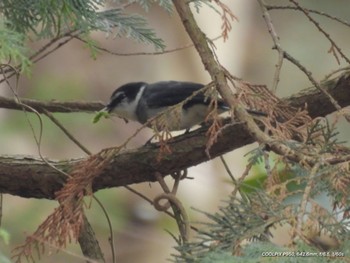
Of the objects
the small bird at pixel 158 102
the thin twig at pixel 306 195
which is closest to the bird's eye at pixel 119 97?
the small bird at pixel 158 102

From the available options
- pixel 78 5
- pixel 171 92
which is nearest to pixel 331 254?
pixel 78 5

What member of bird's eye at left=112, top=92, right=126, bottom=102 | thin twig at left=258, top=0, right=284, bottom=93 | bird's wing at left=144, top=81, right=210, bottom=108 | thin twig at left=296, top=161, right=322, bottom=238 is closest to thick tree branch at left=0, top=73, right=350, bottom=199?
thin twig at left=258, top=0, right=284, bottom=93

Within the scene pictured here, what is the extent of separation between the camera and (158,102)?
7.61 ft

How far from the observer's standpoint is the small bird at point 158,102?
83.2 inches

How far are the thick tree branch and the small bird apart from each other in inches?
6.2

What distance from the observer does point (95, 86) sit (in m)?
7.41

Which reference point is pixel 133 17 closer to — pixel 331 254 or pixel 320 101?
pixel 320 101

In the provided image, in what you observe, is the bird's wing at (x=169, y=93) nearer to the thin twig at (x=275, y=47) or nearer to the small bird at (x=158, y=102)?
the small bird at (x=158, y=102)

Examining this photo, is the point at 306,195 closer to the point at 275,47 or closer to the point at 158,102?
the point at 275,47

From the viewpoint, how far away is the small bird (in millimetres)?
2113

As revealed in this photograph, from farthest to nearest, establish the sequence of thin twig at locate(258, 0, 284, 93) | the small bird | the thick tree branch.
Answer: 1. the small bird
2. the thick tree branch
3. thin twig at locate(258, 0, 284, 93)

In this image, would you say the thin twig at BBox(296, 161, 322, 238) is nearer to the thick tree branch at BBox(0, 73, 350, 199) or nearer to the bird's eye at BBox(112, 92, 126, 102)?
the thick tree branch at BBox(0, 73, 350, 199)

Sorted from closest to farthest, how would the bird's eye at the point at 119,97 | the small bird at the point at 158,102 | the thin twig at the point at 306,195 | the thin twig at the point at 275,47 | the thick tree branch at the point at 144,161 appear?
the thin twig at the point at 306,195, the thin twig at the point at 275,47, the thick tree branch at the point at 144,161, the small bird at the point at 158,102, the bird's eye at the point at 119,97

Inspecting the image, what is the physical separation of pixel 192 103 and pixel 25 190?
461mm
